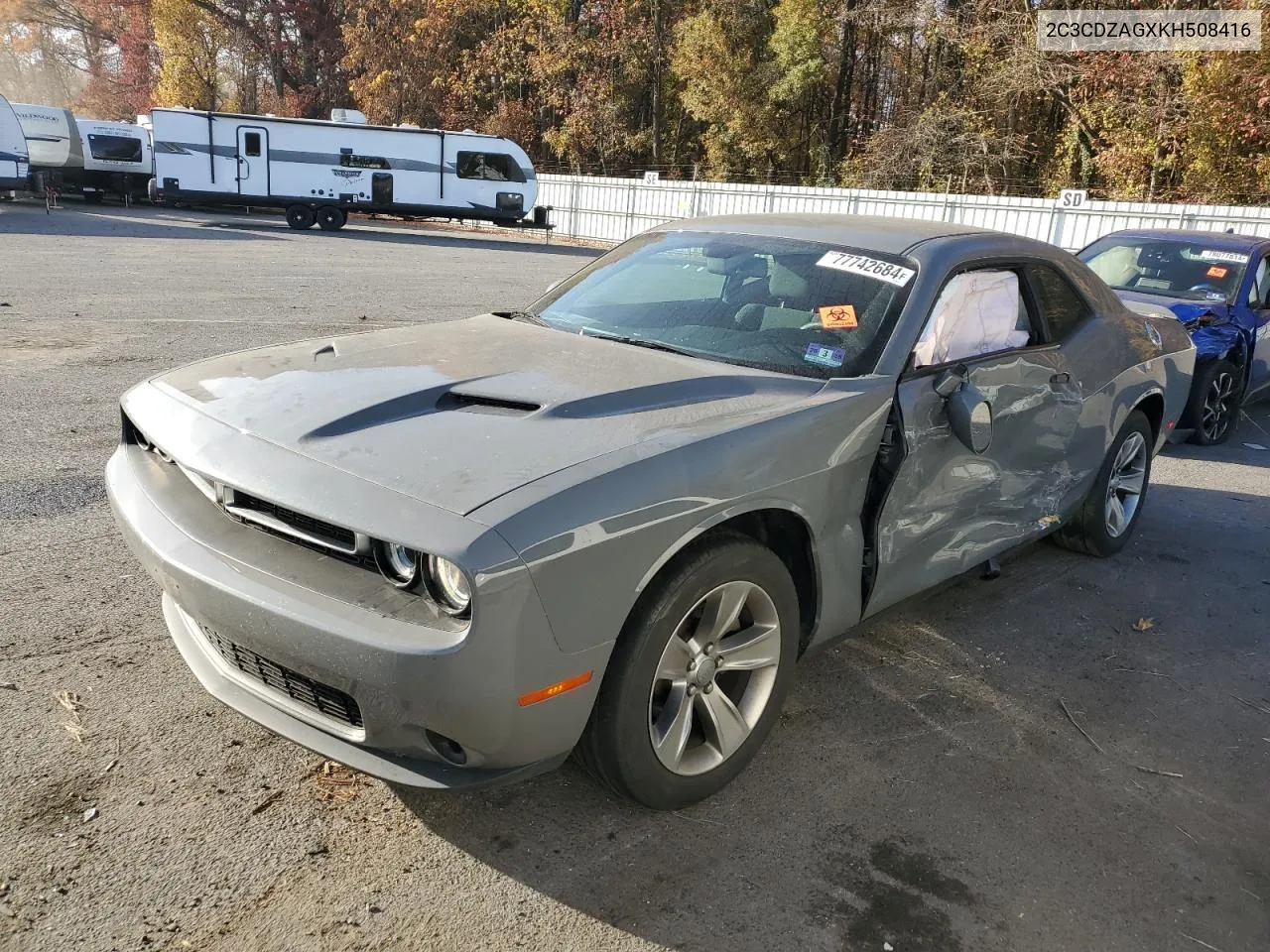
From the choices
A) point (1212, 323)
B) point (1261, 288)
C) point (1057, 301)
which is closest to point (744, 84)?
point (1261, 288)

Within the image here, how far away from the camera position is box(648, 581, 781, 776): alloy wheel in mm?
2744

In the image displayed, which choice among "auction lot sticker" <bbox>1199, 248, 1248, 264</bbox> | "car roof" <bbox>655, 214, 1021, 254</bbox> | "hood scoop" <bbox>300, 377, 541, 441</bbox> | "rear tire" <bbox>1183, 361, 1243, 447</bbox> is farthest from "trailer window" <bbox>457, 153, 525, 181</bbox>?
"hood scoop" <bbox>300, 377, 541, 441</bbox>

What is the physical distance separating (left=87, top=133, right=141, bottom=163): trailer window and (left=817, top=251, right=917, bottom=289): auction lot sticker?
111 ft

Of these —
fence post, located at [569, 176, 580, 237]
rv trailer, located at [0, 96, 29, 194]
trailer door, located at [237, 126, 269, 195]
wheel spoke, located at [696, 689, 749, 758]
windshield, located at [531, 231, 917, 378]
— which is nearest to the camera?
wheel spoke, located at [696, 689, 749, 758]

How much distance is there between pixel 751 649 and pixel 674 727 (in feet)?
1.12

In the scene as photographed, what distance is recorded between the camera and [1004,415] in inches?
149

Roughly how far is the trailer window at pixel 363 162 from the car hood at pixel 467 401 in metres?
26.1

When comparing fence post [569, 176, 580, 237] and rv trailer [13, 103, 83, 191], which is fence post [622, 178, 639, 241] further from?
rv trailer [13, 103, 83, 191]

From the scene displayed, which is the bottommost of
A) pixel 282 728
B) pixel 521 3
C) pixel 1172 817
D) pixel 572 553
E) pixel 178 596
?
pixel 1172 817

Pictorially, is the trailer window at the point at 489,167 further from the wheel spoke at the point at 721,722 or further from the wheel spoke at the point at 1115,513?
the wheel spoke at the point at 721,722

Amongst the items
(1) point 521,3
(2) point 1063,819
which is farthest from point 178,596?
(1) point 521,3

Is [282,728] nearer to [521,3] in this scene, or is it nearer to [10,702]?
[10,702]

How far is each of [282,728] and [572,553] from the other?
887 millimetres

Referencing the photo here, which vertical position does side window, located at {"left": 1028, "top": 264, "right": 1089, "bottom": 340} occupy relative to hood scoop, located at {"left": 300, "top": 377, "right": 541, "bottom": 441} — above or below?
above
